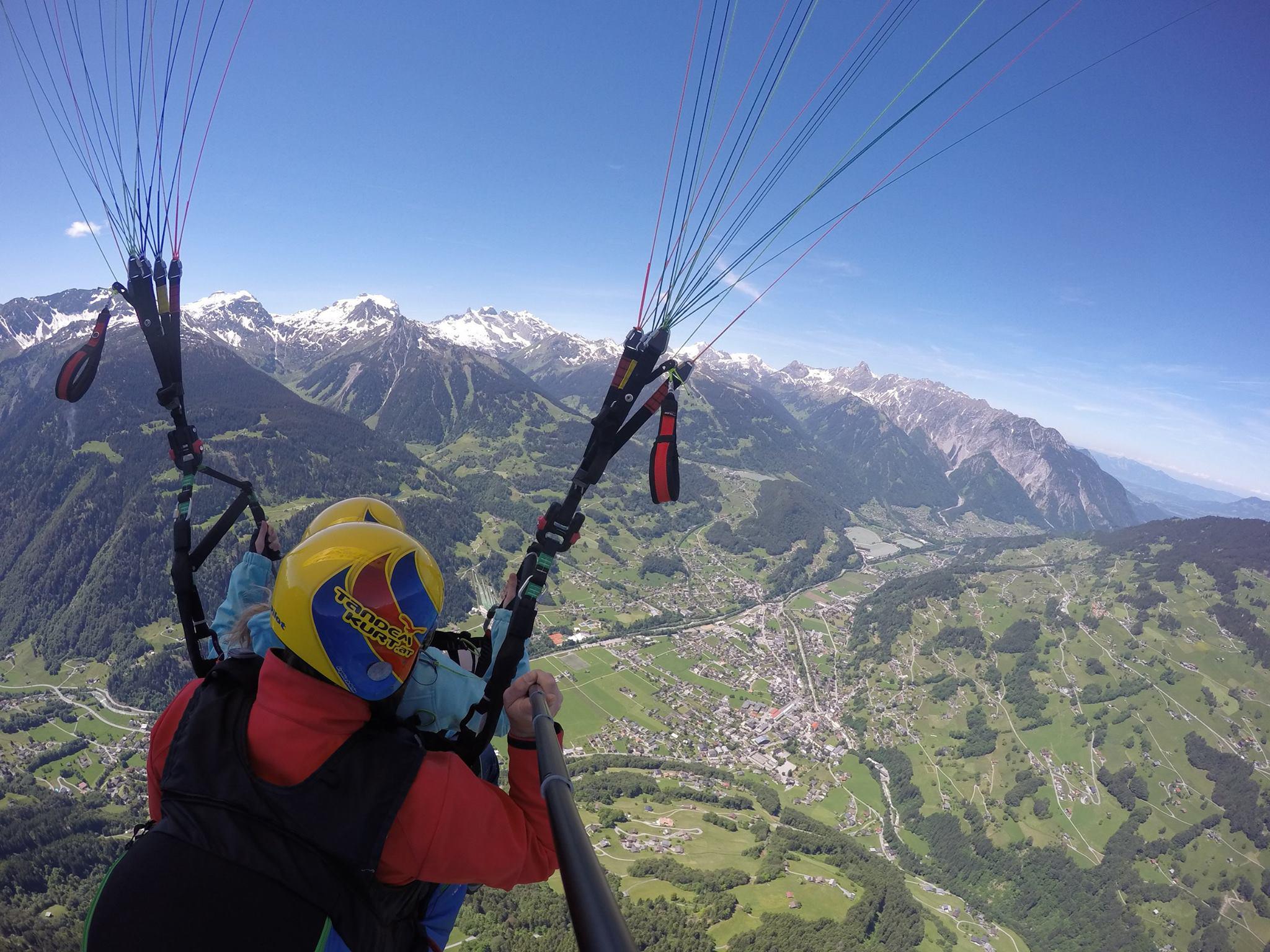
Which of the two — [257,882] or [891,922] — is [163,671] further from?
[257,882]

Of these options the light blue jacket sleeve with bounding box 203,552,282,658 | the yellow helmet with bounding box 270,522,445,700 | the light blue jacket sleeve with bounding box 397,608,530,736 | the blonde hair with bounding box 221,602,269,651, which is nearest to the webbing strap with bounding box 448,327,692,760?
the light blue jacket sleeve with bounding box 397,608,530,736

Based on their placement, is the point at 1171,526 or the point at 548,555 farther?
the point at 1171,526

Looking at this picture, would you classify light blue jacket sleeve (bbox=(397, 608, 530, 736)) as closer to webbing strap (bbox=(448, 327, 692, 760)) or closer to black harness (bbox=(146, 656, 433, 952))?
webbing strap (bbox=(448, 327, 692, 760))

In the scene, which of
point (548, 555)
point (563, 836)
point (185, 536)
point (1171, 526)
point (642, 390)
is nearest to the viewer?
point (563, 836)

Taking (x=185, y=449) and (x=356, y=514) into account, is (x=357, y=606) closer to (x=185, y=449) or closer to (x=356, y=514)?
(x=356, y=514)

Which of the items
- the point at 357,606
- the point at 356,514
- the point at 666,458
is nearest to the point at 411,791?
the point at 357,606

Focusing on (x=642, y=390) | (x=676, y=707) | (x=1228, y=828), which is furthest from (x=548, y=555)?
(x=1228, y=828)

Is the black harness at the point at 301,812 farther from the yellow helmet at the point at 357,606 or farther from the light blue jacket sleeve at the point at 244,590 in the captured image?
the light blue jacket sleeve at the point at 244,590
